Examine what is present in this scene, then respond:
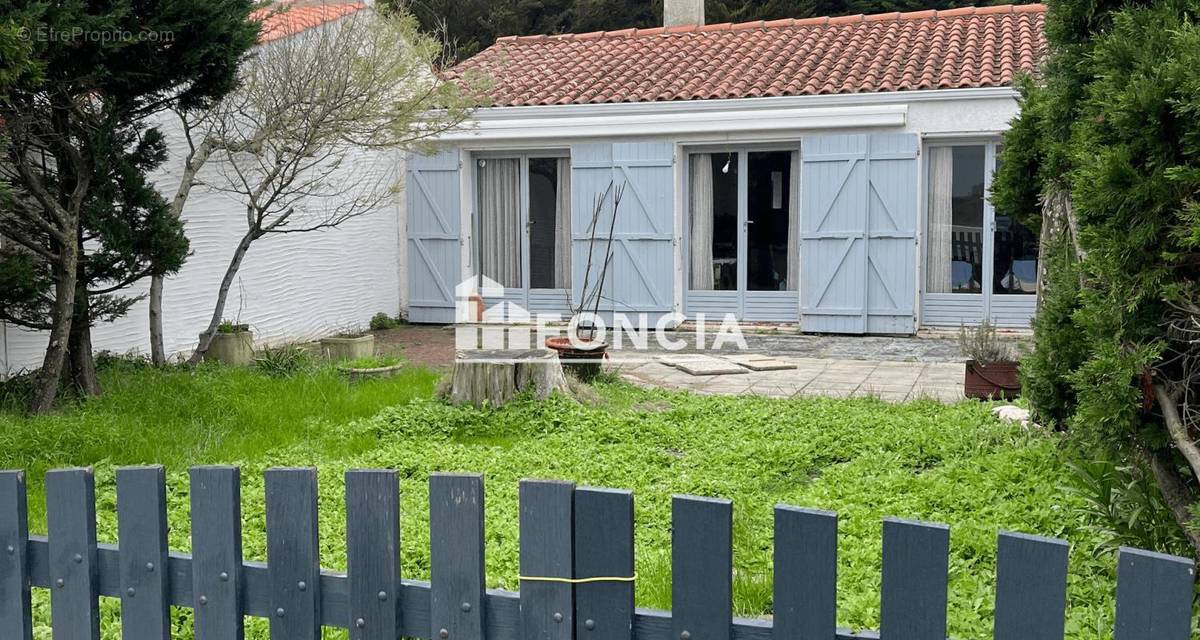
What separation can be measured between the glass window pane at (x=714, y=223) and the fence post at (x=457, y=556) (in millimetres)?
11110

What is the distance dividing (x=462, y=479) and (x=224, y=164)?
908 cm

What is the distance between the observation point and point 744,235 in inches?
500

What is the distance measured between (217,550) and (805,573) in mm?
1074


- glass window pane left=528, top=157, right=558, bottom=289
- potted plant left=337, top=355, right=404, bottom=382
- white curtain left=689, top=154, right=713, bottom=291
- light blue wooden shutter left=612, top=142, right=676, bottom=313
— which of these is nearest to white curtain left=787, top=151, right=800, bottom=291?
white curtain left=689, top=154, right=713, bottom=291

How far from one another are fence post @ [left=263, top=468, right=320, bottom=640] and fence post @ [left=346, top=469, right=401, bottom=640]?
3.2 inches

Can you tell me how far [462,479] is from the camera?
184 centimetres

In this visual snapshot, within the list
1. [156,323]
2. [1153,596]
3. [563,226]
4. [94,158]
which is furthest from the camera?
[563,226]

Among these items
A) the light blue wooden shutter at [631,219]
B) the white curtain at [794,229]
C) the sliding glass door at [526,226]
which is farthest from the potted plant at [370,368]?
the white curtain at [794,229]

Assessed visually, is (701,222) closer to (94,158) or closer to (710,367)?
(710,367)

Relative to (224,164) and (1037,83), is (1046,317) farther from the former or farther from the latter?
(224,164)

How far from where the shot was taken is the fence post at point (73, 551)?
2.10 m

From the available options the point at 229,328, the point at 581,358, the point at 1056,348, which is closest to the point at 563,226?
the point at 229,328

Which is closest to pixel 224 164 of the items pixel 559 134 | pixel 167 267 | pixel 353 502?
pixel 167 267

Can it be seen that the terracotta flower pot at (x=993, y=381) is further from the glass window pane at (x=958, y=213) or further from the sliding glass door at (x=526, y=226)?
the sliding glass door at (x=526, y=226)
